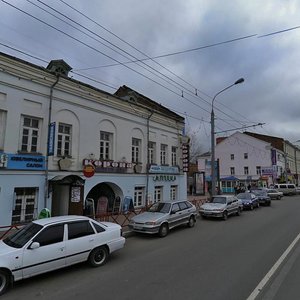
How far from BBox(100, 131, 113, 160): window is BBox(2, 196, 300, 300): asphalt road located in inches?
322

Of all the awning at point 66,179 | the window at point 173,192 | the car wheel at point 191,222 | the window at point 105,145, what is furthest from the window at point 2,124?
the window at point 173,192

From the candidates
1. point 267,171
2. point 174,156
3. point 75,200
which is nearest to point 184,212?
point 75,200

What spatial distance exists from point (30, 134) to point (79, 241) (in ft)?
26.7

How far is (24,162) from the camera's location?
13867 millimetres

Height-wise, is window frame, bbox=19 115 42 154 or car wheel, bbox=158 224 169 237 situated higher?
window frame, bbox=19 115 42 154

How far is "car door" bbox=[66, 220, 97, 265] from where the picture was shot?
793 cm

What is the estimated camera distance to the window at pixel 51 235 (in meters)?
7.53

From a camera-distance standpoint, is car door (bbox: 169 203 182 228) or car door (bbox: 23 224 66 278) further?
car door (bbox: 169 203 182 228)

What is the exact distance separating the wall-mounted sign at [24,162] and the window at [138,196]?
8059 millimetres

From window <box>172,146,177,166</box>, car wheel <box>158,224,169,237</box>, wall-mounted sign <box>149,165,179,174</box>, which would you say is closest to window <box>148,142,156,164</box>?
wall-mounted sign <box>149,165,179,174</box>

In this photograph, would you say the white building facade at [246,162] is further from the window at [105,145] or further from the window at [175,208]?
the window at [175,208]

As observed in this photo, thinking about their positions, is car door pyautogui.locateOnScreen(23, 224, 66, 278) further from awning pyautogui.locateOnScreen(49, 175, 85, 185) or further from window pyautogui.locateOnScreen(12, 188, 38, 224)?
awning pyautogui.locateOnScreen(49, 175, 85, 185)

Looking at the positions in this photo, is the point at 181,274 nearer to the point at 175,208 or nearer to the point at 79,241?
the point at 79,241

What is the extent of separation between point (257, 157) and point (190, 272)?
54948mm
